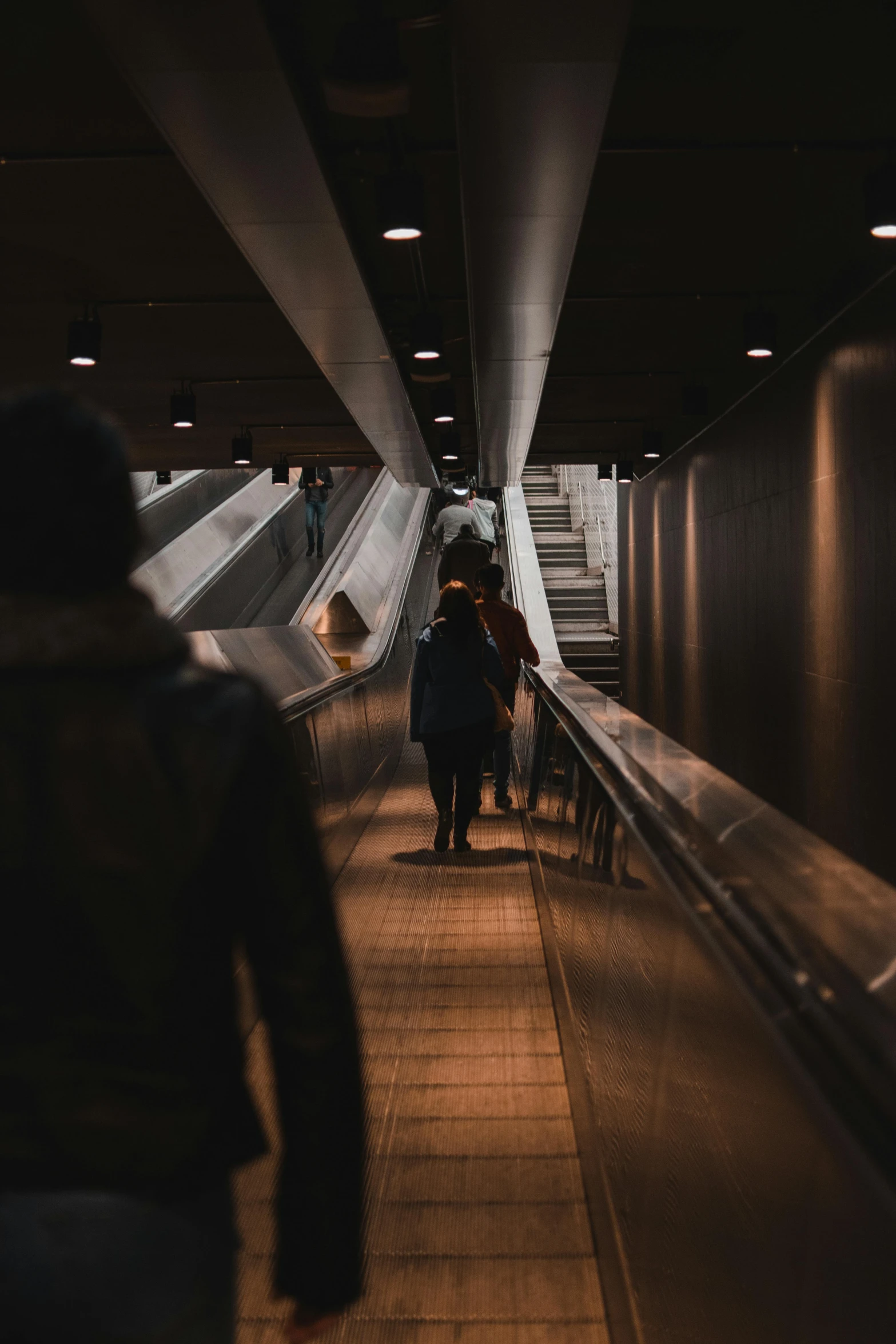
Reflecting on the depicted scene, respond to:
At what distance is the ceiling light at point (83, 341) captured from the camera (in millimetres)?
7645

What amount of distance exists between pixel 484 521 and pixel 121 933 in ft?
63.8

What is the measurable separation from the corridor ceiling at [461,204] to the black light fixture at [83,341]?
27 centimetres

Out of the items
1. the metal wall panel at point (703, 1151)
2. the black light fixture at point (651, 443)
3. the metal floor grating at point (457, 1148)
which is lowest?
the metal floor grating at point (457, 1148)

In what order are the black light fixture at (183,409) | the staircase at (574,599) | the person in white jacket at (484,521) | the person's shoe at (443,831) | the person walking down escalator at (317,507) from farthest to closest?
1. the person walking down escalator at (317,507)
2. the person in white jacket at (484,521)
3. the staircase at (574,599)
4. the black light fixture at (183,409)
5. the person's shoe at (443,831)

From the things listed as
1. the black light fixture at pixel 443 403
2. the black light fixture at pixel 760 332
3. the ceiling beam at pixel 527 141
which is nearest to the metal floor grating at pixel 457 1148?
the ceiling beam at pixel 527 141

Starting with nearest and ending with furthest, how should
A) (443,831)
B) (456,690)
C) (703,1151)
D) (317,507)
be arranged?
(703,1151) → (456,690) → (443,831) → (317,507)

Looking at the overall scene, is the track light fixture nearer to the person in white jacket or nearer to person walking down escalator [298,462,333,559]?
the person in white jacket

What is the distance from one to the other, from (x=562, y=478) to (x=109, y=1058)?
24379 millimetres

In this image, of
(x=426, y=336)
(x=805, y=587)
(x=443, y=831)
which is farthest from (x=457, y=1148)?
(x=805, y=587)

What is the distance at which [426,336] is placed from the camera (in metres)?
7.67

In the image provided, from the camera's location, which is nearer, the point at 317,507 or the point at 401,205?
the point at 401,205

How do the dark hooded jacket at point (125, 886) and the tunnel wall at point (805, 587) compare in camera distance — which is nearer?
the dark hooded jacket at point (125, 886)

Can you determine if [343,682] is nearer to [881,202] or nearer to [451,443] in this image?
[881,202]

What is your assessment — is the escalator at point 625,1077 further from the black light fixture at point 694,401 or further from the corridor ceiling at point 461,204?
the black light fixture at point 694,401
